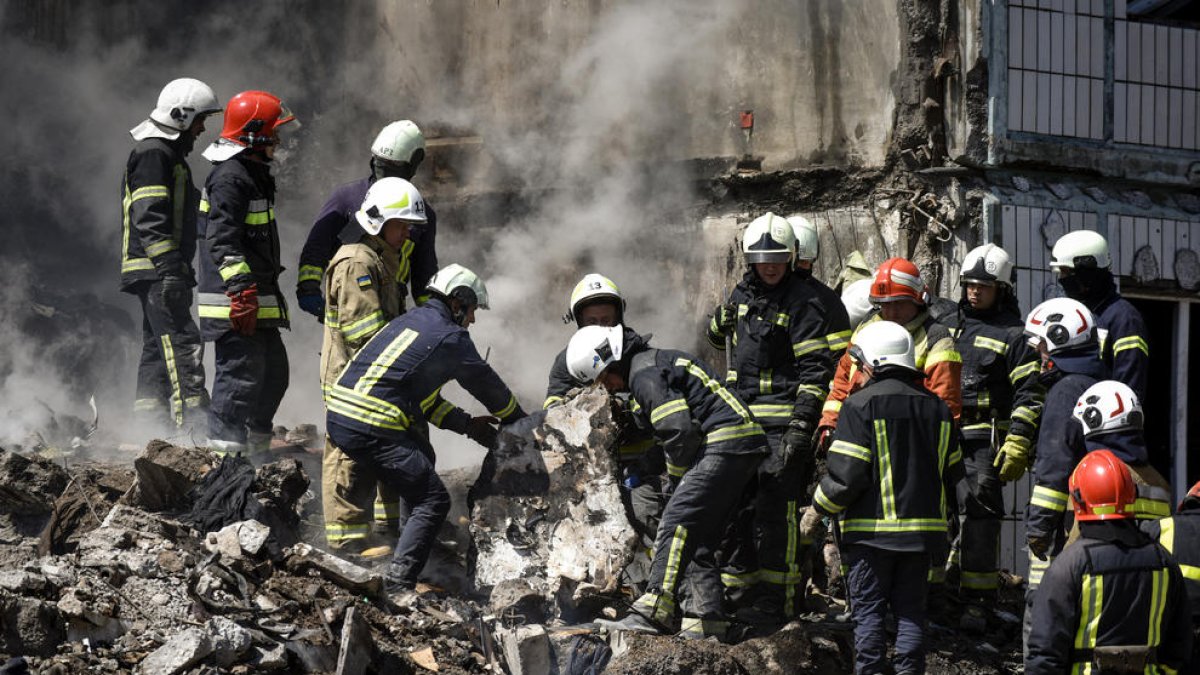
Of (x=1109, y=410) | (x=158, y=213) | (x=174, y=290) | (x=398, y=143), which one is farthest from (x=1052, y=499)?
(x=158, y=213)

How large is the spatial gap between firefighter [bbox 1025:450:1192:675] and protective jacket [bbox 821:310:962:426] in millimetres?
2014

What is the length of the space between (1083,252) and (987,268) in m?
0.60

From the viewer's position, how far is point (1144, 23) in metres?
10.8

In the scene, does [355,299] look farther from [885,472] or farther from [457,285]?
[885,472]

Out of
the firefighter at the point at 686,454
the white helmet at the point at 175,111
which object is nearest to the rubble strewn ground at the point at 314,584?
the firefighter at the point at 686,454

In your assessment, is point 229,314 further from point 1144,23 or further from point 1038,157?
point 1144,23

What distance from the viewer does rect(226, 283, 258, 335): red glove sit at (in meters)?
8.16

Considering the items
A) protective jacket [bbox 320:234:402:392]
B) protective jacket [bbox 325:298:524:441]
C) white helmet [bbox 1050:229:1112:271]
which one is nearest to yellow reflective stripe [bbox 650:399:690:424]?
protective jacket [bbox 325:298:524:441]

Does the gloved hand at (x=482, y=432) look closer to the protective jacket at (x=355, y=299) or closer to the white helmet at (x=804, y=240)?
the protective jacket at (x=355, y=299)

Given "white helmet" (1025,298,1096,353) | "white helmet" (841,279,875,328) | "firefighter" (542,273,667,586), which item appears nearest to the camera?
"white helmet" (1025,298,1096,353)

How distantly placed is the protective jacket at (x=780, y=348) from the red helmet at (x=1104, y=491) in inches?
84.4

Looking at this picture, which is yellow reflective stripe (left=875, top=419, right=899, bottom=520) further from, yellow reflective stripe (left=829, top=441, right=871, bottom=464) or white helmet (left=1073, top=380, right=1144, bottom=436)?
white helmet (left=1073, top=380, right=1144, bottom=436)

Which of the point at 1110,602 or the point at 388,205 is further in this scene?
the point at 388,205

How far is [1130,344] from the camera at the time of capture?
316 inches
